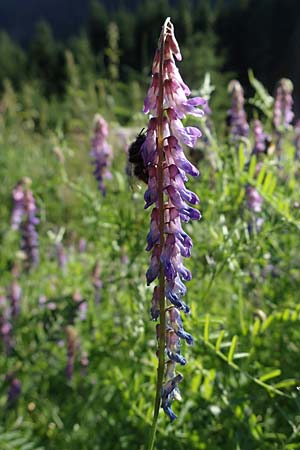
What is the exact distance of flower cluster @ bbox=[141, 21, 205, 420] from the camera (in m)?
1.10

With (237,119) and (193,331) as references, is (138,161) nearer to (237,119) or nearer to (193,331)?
(193,331)

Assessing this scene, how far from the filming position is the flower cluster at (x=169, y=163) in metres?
1.10

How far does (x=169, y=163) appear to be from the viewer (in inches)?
44.7

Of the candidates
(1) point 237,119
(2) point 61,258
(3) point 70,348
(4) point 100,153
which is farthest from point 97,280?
(1) point 237,119

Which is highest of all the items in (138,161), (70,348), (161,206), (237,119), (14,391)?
(237,119)

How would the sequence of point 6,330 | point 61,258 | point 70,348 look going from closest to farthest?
point 70,348, point 6,330, point 61,258

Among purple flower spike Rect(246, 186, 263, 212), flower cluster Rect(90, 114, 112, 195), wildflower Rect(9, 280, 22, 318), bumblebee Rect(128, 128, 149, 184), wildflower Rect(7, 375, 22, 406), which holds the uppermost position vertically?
flower cluster Rect(90, 114, 112, 195)

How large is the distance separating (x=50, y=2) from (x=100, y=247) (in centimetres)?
7417

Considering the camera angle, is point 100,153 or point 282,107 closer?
point 100,153

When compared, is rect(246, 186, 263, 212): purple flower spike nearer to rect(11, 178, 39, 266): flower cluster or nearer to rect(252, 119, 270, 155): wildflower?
rect(252, 119, 270, 155): wildflower

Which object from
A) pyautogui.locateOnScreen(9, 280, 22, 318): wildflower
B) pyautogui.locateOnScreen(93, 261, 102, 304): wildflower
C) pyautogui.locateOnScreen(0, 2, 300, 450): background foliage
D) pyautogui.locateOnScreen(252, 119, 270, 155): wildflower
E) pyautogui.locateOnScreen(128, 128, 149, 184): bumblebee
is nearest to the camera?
pyautogui.locateOnScreen(128, 128, 149, 184): bumblebee

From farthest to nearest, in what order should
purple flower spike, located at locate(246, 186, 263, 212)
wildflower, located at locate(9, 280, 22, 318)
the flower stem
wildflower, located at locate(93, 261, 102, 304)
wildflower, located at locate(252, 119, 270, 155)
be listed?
wildflower, located at locate(9, 280, 22, 318)
wildflower, located at locate(93, 261, 102, 304)
wildflower, located at locate(252, 119, 270, 155)
purple flower spike, located at locate(246, 186, 263, 212)
the flower stem

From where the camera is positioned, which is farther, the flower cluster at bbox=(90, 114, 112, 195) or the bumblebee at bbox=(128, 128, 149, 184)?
the flower cluster at bbox=(90, 114, 112, 195)

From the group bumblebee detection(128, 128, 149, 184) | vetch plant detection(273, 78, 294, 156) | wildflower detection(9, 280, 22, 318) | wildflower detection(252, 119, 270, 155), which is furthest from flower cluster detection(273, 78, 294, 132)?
wildflower detection(9, 280, 22, 318)
